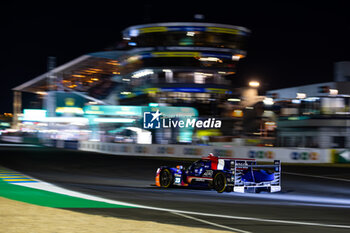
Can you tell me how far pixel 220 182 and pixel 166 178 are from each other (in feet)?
6.70

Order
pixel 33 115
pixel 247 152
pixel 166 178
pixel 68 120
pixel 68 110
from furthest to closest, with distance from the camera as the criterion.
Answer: pixel 33 115
pixel 68 110
pixel 68 120
pixel 247 152
pixel 166 178

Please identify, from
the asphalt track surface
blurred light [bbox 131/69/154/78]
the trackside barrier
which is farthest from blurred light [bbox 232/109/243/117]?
the asphalt track surface

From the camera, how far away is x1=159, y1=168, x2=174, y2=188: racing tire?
1579cm

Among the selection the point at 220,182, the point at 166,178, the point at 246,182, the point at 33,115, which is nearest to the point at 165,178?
the point at 166,178

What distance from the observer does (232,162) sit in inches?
578

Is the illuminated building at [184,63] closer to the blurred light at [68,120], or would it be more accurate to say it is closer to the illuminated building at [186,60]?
the illuminated building at [186,60]

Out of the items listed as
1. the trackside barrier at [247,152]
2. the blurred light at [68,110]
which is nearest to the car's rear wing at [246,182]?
the trackside barrier at [247,152]

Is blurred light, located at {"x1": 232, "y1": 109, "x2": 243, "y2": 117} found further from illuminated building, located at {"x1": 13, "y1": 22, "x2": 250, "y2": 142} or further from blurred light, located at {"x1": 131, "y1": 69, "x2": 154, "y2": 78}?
blurred light, located at {"x1": 131, "y1": 69, "x2": 154, "y2": 78}

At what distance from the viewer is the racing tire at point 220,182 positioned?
14.7 meters

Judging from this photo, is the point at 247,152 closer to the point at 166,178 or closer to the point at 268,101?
the point at 166,178

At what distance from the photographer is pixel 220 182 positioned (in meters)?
14.8

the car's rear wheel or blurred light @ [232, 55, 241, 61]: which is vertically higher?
blurred light @ [232, 55, 241, 61]

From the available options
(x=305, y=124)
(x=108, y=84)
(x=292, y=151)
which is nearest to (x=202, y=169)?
(x=292, y=151)

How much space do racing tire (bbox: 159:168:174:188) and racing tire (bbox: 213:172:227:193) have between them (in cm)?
162
